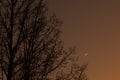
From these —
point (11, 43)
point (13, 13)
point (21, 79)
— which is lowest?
point (21, 79)

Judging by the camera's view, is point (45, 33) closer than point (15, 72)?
No

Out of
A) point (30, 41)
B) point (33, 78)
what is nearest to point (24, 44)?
point (30, 41)

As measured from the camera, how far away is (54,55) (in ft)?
82.6

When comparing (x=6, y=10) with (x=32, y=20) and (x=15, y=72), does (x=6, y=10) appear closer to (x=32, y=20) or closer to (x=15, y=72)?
(x=32, y=20)

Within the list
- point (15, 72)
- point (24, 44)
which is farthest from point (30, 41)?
point (15, 72)

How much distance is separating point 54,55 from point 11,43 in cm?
264

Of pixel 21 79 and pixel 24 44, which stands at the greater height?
pixel 24 44

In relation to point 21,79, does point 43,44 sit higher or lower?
higher

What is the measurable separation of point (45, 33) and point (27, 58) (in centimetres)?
200

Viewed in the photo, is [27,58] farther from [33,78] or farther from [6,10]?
[6,10]

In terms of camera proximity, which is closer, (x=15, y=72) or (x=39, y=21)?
(x=15, y=72)

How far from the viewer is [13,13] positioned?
24812 millimetres

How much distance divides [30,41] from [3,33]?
1.57 metres

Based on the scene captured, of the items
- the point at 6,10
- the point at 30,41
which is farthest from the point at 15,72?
the point at 6,10
